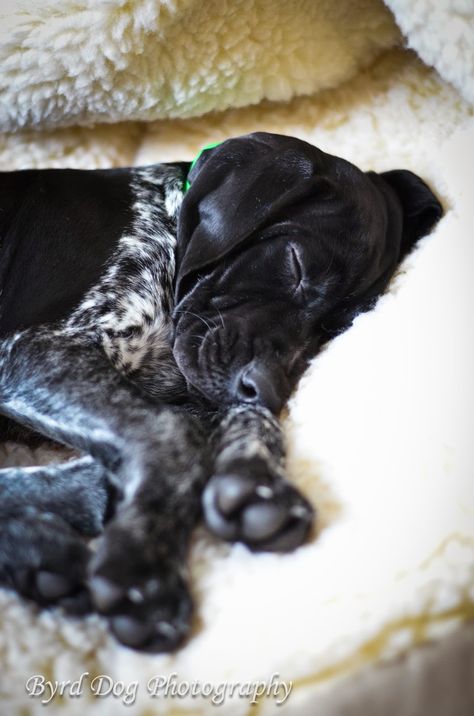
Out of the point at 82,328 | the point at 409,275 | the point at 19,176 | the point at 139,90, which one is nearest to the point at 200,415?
the point at 82,328

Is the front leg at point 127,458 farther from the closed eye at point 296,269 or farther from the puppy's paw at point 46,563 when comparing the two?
the closed eye at point 296,269

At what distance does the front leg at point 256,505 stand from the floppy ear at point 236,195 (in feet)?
2.74

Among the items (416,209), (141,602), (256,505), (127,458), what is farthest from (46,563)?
(416,209)

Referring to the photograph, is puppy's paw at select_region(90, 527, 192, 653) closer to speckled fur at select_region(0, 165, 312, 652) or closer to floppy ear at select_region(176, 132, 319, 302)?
speckled fur at select_region(0, 165, 312, 652)

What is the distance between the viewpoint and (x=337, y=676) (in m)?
1.40

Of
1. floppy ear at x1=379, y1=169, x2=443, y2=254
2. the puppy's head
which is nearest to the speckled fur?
the puppy's head

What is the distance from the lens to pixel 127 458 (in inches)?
77.5

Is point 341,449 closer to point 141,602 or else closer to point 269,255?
point 141,602

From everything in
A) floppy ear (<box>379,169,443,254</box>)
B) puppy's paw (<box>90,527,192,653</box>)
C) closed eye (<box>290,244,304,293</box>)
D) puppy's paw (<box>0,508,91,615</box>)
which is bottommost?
puppy's paw (<box>0,508,91,615</box>)

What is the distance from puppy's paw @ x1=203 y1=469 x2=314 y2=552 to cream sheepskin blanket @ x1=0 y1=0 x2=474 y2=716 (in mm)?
38

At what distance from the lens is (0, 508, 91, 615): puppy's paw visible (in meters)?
1.66

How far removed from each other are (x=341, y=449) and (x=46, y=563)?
0.80 metres

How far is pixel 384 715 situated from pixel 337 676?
107 millimetres

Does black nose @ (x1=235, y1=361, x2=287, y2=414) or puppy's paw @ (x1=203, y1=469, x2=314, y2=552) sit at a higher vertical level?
puppy's paw @ (x1=203, y1=469, x2=314, y2=552)
